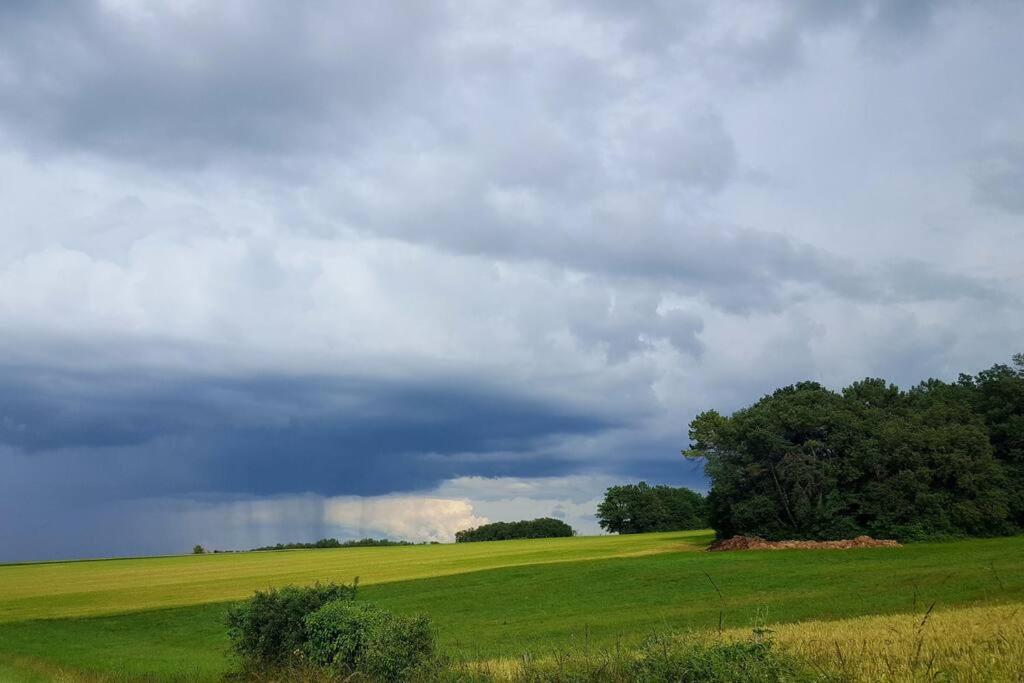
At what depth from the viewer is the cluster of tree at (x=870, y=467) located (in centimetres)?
6419

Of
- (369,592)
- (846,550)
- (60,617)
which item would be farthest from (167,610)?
(846,550)

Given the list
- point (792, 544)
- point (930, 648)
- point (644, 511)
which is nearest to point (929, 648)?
point (930, 648)

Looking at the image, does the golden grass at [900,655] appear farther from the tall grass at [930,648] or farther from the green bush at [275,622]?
the green bush at [275,622]

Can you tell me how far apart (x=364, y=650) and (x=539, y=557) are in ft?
194

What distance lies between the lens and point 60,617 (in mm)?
51688

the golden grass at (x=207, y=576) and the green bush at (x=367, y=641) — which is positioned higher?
the golden grass at (x=207, y=576)

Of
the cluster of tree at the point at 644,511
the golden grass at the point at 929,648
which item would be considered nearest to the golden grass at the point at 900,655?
the golden grass at the point at 929,648

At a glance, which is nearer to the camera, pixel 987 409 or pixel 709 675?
pixel 709 675

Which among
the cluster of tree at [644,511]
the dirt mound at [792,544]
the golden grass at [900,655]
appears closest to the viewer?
the golden grass at [900,655]

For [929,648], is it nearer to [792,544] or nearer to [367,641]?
[367,641]

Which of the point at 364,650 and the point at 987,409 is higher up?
the point at 987,409

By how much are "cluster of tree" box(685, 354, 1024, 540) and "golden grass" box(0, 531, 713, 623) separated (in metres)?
9.09

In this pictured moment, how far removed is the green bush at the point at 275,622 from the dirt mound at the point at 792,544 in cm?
4792

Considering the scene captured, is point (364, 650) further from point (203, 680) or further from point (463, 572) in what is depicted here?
point (463, 572)
